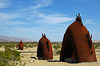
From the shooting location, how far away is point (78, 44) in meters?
10.3

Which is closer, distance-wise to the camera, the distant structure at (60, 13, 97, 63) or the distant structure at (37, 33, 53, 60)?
the distant structure at (60, 13, 97, 63)

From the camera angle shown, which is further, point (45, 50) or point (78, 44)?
point (45, 50)

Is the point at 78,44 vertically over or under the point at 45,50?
over

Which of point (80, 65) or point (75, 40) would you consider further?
point (75, 40)

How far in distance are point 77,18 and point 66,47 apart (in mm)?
2404

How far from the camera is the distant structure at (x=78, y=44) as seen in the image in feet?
32.8

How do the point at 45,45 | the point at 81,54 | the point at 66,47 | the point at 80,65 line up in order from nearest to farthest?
the point at 80,65 < the point at 81,54 < the point at 66,47 < the point at 45,45

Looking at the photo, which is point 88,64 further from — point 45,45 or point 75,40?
point 45,45

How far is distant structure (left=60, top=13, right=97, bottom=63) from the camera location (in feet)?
32.8

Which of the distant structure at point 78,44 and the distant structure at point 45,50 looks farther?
the distant structure at point 45,50

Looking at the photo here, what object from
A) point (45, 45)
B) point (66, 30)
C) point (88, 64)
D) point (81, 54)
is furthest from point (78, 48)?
point (45, 45)

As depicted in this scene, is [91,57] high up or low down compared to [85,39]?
down

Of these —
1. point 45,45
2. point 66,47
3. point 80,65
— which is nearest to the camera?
point 80,65

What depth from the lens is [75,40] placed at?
10438 mm
